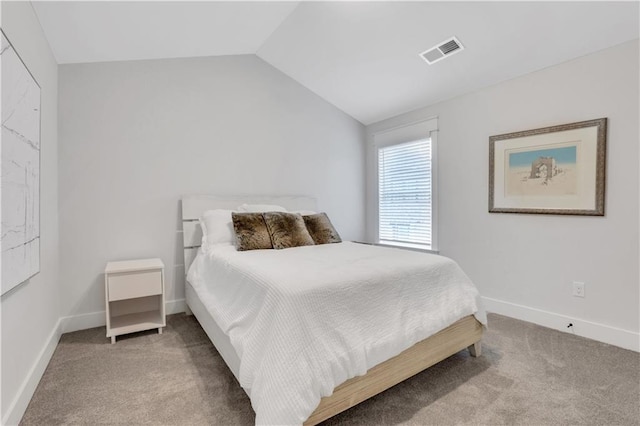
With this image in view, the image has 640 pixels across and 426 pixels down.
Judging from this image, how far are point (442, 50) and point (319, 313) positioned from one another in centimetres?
250

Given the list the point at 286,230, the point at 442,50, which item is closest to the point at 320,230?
the point at 286,230

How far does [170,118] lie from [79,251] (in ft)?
4.71

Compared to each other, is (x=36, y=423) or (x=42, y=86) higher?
(x=42, y=86)

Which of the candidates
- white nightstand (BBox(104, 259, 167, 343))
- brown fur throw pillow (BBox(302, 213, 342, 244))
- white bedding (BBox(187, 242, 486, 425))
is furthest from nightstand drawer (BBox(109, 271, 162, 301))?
brown fur throw pillow (BBox(302, 213, 342, 244))

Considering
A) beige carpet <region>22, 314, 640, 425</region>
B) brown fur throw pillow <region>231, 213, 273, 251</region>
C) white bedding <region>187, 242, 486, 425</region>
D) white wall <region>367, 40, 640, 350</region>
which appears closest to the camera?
white bedding <region>187, 242, 486, 425</region>

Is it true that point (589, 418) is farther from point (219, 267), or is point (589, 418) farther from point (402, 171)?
point (402, 171)

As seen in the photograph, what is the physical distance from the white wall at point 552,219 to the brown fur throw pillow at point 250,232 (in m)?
2.00

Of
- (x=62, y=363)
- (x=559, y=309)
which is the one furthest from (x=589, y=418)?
(x=62, y=363)

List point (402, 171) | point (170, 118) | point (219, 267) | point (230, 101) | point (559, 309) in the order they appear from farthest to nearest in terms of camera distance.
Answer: point (402, 171) < point (230, 101) < point (170, 118) < point (559, 309) < point (219, 267)

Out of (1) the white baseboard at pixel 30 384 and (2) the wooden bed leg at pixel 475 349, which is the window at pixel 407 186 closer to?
(2) the wooden bed leg at pixel 475 349

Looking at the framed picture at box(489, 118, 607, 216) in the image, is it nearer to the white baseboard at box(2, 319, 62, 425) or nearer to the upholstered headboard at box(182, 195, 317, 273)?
the upholstered headboard at box(182, 195, 317, 273)

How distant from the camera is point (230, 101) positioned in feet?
11.2

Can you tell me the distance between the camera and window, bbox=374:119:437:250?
12.0 ft

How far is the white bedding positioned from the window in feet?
5.27
